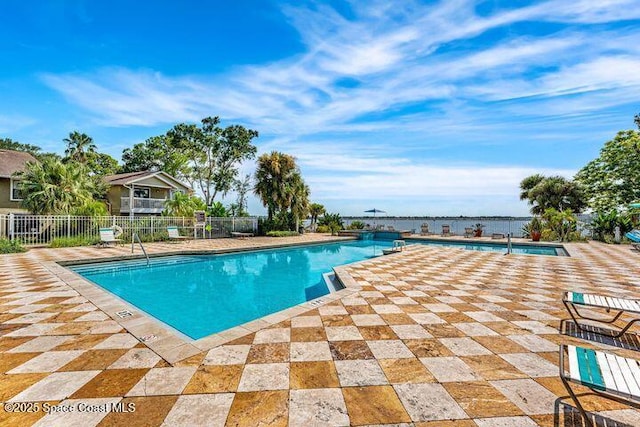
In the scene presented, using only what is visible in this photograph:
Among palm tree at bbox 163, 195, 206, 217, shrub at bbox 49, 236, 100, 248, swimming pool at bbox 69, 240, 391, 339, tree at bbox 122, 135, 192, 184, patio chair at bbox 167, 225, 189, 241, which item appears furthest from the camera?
tree at bbox 122, 135, 192, 184

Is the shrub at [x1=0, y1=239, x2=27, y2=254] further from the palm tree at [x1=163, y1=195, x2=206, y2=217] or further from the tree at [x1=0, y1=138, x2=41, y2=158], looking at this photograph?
the tree at [x1=0, y1=138, x2=41, y2=158]

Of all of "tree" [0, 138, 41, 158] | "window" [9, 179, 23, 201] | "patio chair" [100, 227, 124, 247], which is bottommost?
"patio chair" [100, 227, 124, 247]

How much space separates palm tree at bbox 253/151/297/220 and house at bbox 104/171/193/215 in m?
8.15

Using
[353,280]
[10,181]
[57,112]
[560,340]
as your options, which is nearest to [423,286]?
[353,280]

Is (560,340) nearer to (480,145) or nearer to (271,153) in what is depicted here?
(480,145)

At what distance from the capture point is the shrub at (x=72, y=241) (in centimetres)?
1142

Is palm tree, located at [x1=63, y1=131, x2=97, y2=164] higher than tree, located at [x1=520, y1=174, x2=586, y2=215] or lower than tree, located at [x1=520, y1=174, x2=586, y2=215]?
higher

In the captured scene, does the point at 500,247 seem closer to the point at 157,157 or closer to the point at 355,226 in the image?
the point at 355,226

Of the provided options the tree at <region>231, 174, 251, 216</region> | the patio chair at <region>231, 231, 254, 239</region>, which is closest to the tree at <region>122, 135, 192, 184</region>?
the tree at <region>231, 174, 251, 216</region>

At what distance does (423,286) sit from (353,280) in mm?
1397

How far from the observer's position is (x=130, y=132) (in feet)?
80.8

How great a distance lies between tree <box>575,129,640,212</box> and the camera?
18509 mm

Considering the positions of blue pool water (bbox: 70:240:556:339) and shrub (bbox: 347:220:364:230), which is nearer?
blue pool water (bbox: 70:240:556:339)

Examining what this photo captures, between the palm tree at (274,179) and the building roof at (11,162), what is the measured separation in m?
12.4
